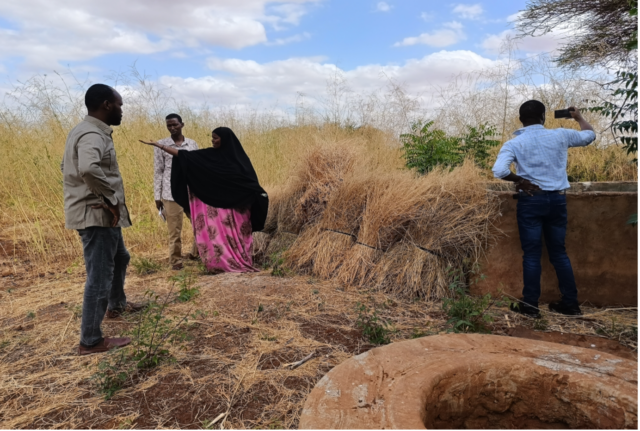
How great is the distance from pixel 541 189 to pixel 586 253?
73 centimetres

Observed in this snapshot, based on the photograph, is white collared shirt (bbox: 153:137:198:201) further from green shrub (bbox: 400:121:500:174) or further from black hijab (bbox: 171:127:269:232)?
green shrub (bbox: 400:121:500:174)

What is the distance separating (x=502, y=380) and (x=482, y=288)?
6.72 feet

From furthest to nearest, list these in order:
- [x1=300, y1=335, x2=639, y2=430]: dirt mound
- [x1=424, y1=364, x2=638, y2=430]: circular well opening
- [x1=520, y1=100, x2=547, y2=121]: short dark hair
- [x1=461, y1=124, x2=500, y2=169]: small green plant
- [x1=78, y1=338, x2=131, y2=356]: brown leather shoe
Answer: [x1=461, y1=124, x2=500, y2=169]: small green plant
[x1=520, y1=100, x2=547, y2=121]: short dark hair
[x1=78, y1=338, x2=131, y2=356]: brown leather shoe
[x1=424, y1=364, x2=638, y2=430]: circular well opening
[x1=300, y1=335, x2=639, y2=430]: dirt mound

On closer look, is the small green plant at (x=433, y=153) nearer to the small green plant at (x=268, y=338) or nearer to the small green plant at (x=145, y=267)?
the small green plant at (x=268, y=338)

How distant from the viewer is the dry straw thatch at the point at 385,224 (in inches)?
153

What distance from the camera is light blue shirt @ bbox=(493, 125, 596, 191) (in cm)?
309

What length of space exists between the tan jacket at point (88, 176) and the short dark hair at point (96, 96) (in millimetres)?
91

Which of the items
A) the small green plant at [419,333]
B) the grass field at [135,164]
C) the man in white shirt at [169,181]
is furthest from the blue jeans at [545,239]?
the man in white shirt at [169,181]

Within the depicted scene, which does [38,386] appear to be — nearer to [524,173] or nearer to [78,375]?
[78,375]

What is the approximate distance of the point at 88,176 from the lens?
2658 millimetres

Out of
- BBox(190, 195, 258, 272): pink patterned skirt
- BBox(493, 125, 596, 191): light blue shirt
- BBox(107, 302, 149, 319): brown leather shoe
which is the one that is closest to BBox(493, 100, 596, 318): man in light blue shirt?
→ BBox(493, 125, 596, 191): light blue shirt

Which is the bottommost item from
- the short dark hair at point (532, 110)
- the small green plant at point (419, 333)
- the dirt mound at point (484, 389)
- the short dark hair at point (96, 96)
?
the small green plant at point (419, 333)

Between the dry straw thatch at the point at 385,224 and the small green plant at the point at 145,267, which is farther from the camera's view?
the small green plant at the point at 145,267

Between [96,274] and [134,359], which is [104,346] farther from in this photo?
[96,274]
